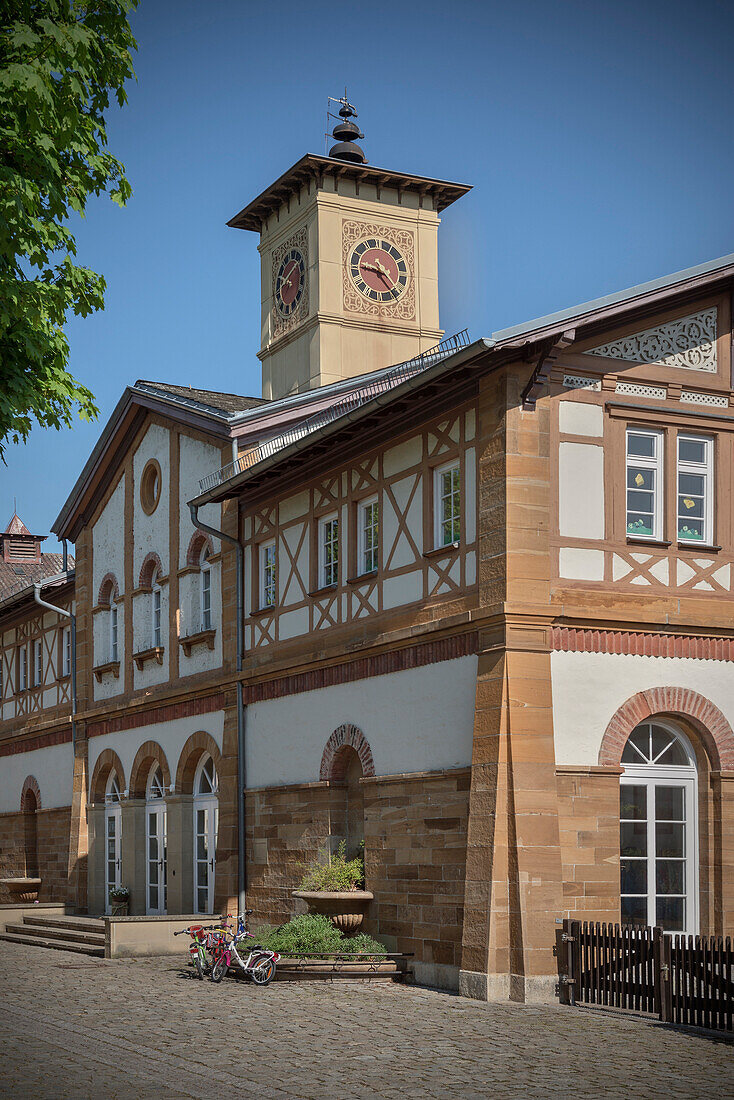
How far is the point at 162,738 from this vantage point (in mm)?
26688

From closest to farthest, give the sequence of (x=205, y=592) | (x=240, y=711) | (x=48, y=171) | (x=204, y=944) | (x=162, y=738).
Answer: (x=48, y=171) < (x=204, y=944) < (x=240, y=711) < (x=205, y=592) < (x=162, y=738)

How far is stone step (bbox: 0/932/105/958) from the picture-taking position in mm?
23406

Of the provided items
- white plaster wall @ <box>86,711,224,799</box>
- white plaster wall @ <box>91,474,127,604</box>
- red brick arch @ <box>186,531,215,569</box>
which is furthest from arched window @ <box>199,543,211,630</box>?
white plaster wall @ <box>91,474,127,604</box>

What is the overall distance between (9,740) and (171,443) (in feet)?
41.8

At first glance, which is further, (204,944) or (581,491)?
(204,944)

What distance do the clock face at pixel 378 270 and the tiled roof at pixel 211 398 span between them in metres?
11.3

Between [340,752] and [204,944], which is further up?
[340,752]

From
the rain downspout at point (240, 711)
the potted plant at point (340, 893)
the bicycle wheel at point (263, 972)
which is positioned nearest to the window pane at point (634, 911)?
the potted plant at point (340, 893)

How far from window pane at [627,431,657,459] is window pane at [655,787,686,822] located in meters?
3.91

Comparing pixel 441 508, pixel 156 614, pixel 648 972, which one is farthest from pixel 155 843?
pixel 648 972

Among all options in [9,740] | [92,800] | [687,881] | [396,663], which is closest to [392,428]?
[396,663]

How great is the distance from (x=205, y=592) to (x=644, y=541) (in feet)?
33.4

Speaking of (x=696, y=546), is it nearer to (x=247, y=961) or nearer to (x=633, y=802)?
(x=633, y=802)

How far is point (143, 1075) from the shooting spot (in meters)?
11.3
